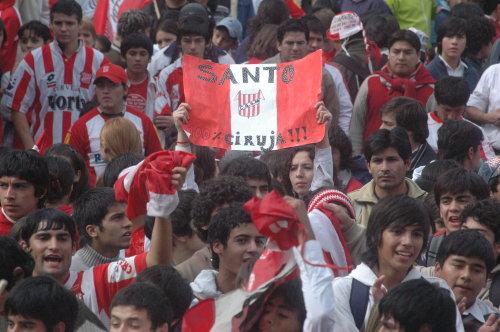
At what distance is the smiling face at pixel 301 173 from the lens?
9938 millimetres

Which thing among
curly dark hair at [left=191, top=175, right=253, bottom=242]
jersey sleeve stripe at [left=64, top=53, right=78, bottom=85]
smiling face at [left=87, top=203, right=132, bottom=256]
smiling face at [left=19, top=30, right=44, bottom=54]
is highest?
smiling face at [left=19, top=30, right=44, bottom=54]

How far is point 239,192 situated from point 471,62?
259 inches

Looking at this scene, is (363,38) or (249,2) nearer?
(363,38)

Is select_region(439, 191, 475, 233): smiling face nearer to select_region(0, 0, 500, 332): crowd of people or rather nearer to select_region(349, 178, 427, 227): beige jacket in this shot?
select_region(0, 0, 500, 332): crowd of people

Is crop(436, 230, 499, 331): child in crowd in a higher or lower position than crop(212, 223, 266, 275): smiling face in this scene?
lower

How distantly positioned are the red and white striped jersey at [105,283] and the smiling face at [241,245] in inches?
16.0

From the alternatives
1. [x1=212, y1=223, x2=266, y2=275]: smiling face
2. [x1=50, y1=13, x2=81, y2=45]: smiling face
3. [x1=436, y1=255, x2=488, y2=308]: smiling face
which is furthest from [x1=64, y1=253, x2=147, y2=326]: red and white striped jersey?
[x1=50, y1=13, x2=81, y2=45]: smiling face

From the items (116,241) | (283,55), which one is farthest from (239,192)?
(283,55)

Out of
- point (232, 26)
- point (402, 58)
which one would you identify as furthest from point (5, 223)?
point (232, 26)

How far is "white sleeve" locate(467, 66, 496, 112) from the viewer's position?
13258mm

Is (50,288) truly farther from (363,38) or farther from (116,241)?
(363,38)

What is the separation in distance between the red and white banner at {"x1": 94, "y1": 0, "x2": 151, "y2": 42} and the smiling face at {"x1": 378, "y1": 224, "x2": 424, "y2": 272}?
331 inches

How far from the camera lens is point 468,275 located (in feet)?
26.5

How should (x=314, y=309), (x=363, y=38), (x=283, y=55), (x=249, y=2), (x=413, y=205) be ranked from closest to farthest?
(x=314, y=309) → (x=413, y=205) → (x=283, y=55) → (x=363, y=38) → (x=249, y=2)
